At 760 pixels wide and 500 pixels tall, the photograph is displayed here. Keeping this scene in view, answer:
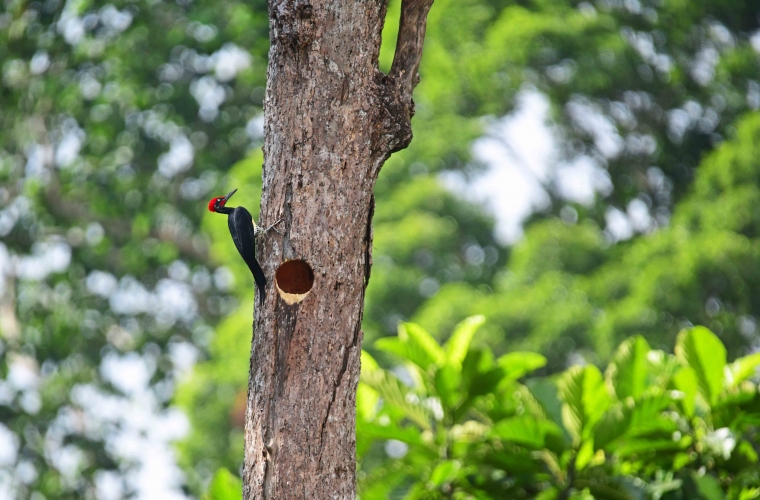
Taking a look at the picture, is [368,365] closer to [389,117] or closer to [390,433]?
[390,433]

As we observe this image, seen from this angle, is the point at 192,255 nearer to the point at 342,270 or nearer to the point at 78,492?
the point at 78,492

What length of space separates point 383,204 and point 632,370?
8477mm

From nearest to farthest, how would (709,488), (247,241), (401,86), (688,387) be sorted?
1. (247,241)
2. (401,86)
3. (709,488)
4. (688,387)

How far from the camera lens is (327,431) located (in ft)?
9.70

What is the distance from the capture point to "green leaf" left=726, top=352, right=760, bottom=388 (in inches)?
183

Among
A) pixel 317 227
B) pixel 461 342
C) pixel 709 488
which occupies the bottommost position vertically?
pixel 709 488

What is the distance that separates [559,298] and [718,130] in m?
3.80

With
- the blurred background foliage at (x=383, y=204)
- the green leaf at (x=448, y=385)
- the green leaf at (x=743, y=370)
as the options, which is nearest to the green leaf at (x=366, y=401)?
the green leaf at (x=448, y=385)

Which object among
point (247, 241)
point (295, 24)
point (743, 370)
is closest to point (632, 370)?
point (743, 370)

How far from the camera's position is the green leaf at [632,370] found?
184 inches

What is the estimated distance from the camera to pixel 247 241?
319 centimetres

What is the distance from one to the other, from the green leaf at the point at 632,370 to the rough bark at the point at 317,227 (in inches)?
81.2

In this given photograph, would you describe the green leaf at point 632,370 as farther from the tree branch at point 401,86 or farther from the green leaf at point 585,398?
the tree branch at point 401,86

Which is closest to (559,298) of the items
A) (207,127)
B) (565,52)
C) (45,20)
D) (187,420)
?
(565,52)
